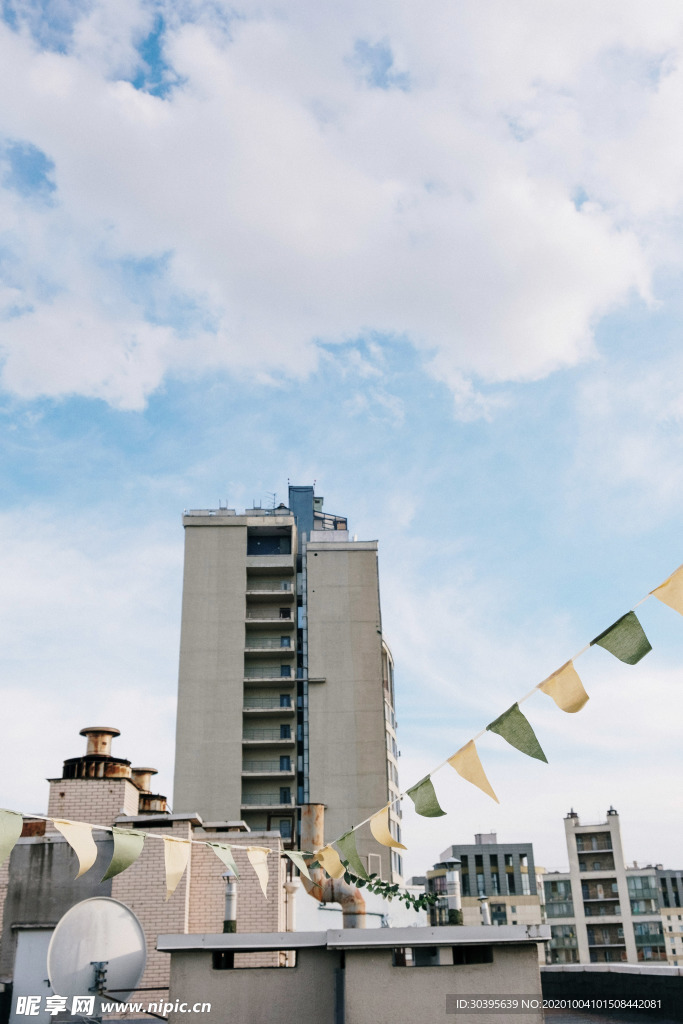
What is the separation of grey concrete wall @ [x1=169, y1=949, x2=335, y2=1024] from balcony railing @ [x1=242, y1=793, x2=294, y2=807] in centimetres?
3643

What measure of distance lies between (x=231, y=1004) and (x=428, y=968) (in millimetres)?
2311

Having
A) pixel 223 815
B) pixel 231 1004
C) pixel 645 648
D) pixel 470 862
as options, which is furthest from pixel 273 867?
pixel 470 862

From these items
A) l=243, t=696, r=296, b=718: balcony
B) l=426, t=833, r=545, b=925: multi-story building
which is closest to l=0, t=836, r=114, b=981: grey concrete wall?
l=243, t=696, r=296, b=718: balcony

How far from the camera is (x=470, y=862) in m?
79.9

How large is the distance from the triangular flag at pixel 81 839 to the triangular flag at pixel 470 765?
11.3 ft

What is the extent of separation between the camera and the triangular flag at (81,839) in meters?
7.40

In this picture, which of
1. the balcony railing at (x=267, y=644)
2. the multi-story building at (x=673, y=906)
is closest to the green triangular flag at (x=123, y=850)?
the balcony railing at (x=267, y=644)

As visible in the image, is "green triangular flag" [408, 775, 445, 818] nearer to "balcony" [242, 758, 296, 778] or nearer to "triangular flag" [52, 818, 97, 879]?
"triangular flag" [52, 818, 97, 879]

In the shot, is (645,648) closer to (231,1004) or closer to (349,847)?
(349,847)

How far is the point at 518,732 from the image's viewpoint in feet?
→ 24.4

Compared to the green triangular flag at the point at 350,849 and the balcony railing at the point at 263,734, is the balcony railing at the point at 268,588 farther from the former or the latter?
the green triangular flag at the point at 350,849

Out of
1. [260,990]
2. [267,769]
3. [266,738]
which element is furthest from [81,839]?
[266,738]

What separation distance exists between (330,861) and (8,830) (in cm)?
375

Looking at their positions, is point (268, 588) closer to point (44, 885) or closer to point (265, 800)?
point (265, 800)
